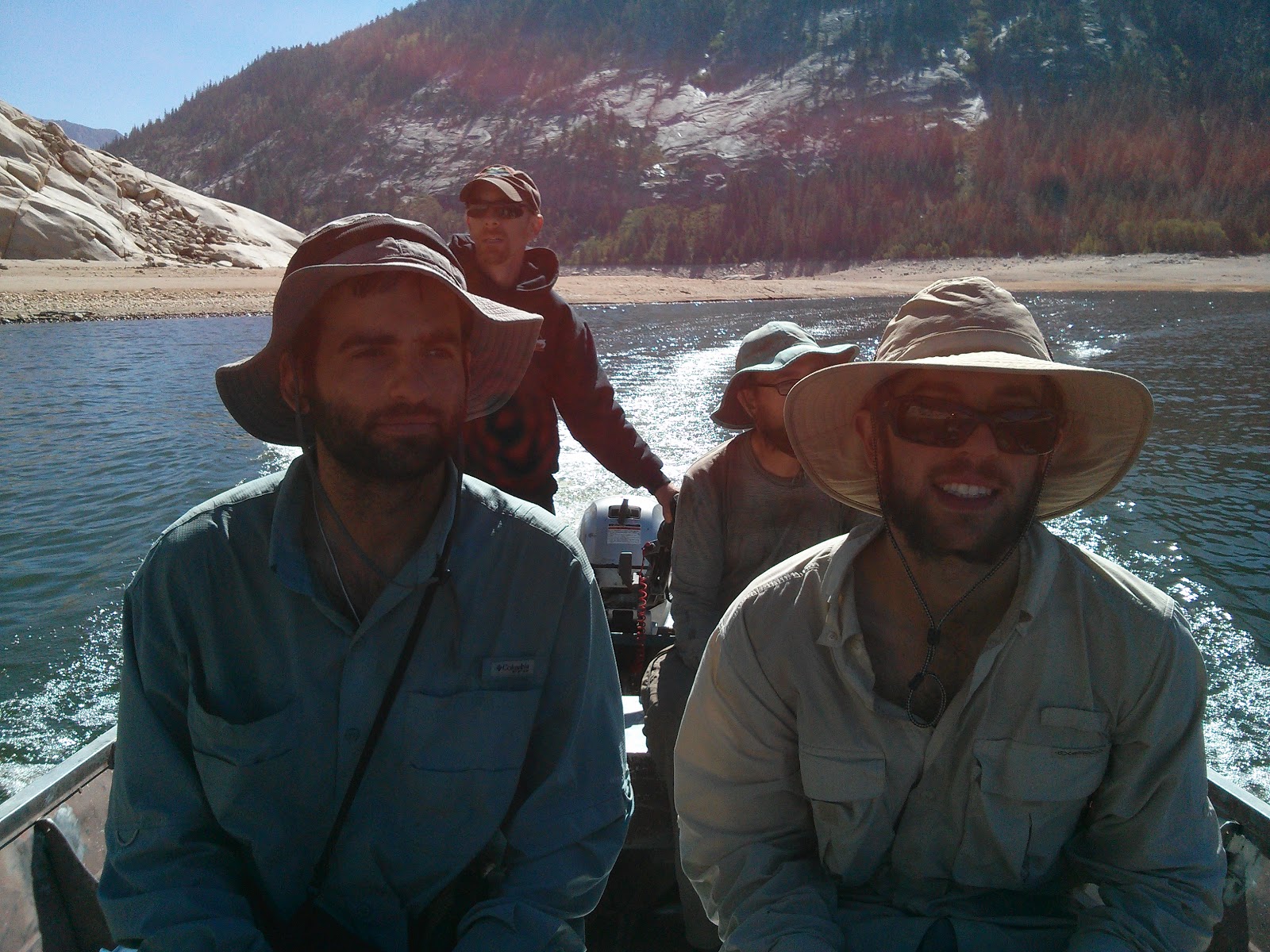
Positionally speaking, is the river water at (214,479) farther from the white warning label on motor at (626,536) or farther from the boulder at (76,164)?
the boulder at (76,164)

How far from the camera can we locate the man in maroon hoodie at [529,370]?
3.60m

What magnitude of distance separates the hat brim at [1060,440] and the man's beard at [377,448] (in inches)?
28.7

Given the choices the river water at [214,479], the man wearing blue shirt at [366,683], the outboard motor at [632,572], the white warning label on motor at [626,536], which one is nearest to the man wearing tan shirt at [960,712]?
the man wearing blue shirt at [366,683]

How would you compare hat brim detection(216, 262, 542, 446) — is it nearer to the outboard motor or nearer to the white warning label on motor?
the outboard motor

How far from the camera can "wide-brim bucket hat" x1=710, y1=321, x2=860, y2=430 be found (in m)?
3.09

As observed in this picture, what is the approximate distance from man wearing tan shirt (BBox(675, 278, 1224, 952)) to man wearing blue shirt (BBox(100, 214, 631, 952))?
29 centimetres

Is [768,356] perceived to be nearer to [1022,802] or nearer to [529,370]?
[529,370]

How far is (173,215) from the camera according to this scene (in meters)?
44.5

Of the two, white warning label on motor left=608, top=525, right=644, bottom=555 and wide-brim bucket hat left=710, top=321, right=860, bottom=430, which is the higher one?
wide-brim bucket hat left=710, top=321, right=860, bottom=430

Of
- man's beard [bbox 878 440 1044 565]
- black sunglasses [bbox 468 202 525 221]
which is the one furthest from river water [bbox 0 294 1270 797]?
man's beard [bbox 878 440 1044 565]

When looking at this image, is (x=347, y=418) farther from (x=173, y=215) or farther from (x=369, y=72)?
(x=369, y=72)

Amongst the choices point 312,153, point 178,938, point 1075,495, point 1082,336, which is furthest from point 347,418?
point 312,153

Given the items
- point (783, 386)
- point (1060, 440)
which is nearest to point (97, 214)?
point (783, 386)

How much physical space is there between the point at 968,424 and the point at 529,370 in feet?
7.48
